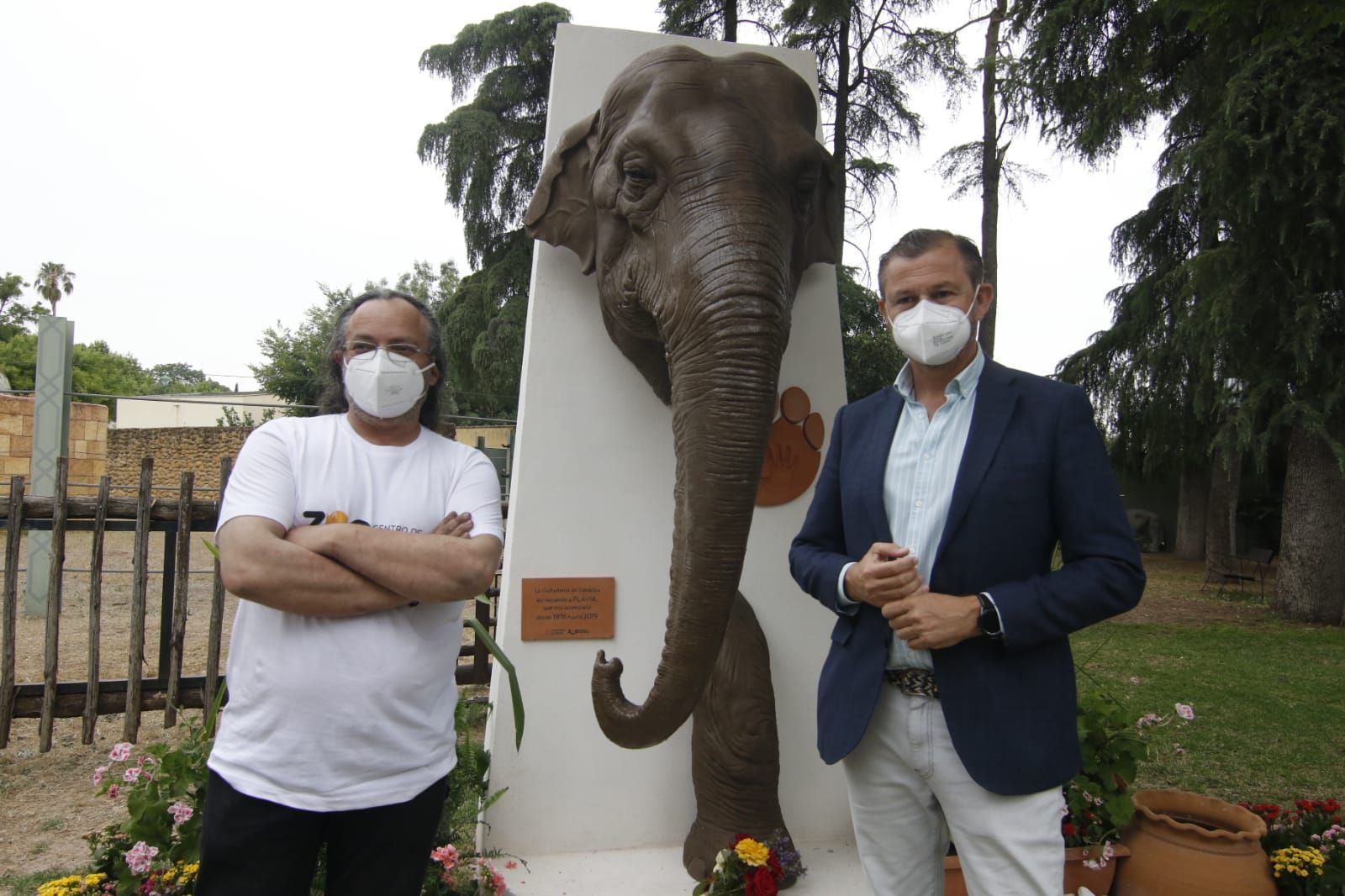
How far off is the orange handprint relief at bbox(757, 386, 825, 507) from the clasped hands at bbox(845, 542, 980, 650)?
5.73 ft

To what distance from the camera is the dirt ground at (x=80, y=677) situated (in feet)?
13.3

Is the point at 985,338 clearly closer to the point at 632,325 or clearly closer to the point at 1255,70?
the point at 1255,70

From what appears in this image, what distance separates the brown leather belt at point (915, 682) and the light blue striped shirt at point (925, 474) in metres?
0.01

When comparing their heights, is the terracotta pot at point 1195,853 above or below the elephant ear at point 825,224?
below

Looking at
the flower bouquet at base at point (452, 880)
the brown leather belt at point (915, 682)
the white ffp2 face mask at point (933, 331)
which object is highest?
the white ffp2 face mask at point (933, 331)

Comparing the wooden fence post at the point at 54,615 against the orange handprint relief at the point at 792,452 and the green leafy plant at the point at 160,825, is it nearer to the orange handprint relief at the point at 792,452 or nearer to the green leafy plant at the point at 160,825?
the green leafy plant at the point at 160,825

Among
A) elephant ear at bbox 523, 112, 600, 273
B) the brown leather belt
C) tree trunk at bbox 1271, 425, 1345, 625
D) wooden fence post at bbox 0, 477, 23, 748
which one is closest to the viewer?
the brown leather belt

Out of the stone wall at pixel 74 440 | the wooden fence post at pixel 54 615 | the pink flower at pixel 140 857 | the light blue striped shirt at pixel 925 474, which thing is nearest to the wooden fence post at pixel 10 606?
the wooden fence post at pixel 54 615

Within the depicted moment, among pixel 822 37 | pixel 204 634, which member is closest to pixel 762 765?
pixel 204 634

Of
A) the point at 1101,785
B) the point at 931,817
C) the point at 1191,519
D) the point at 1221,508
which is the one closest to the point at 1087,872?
the point at 1101,785

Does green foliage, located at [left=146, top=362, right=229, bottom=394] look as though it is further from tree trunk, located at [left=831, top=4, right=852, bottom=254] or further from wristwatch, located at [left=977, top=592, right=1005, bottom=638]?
wristwatch, located at [left=977, top=592, right=1005, bottom=638]

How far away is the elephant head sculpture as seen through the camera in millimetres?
2484

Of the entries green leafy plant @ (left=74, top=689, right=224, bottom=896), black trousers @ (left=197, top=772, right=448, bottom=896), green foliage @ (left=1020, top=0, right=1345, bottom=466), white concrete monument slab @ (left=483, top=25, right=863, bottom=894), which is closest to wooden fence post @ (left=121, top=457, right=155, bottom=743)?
green leafy plant @ (left=74, top=689, right=224, bottom=896)

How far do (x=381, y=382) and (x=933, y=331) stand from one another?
117 cm
